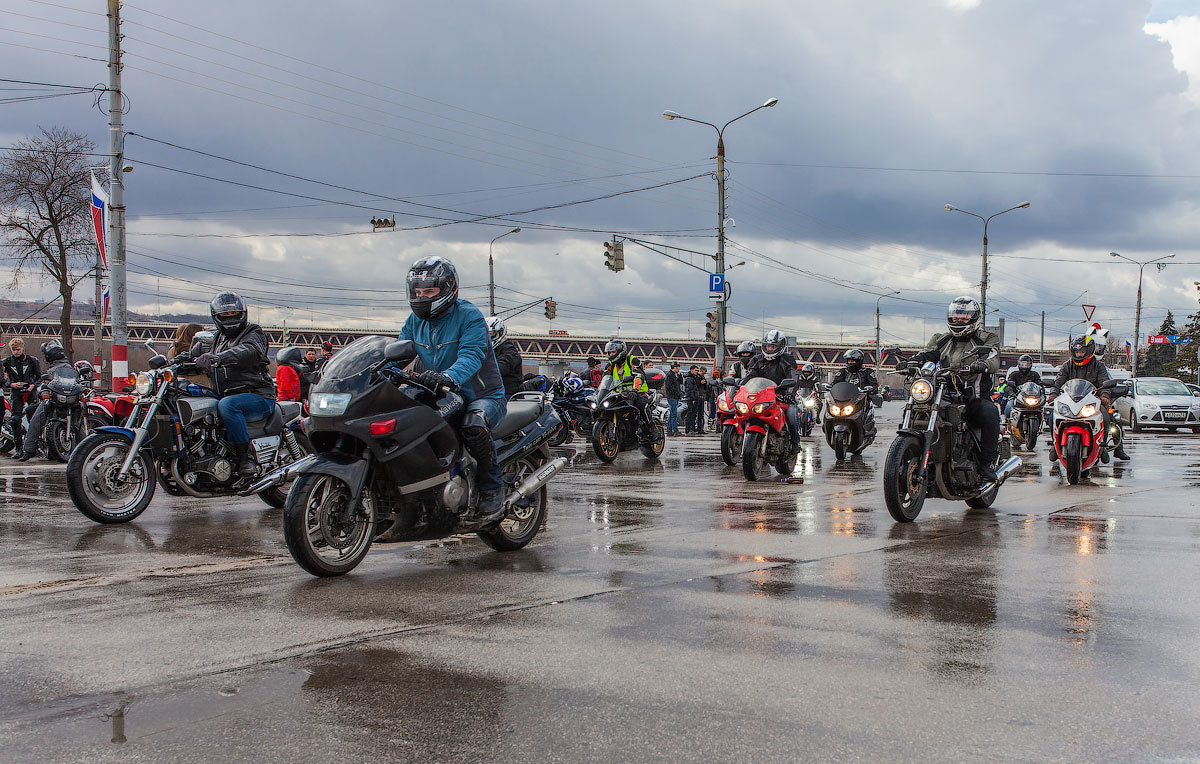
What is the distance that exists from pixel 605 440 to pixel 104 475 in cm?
904

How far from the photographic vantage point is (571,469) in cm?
1488

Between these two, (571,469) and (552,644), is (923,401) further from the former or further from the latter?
(571,469)

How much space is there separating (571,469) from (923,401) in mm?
6711

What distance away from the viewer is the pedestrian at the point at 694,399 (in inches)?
1069

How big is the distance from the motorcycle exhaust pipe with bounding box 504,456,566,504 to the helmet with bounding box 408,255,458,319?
4.32ft

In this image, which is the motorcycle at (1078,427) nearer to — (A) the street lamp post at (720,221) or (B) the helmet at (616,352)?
(B) the helmet at (616,352)

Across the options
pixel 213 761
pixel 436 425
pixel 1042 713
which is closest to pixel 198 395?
pixel 436 425

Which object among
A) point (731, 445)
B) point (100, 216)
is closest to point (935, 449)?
point (731, 445)

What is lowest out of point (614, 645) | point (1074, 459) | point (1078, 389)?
point (614, 645)

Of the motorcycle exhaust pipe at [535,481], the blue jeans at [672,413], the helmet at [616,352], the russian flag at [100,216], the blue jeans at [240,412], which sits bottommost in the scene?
the blue jeans at [672,413]

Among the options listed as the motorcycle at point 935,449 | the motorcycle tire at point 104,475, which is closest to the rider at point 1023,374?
the motorcycle at point 935,449

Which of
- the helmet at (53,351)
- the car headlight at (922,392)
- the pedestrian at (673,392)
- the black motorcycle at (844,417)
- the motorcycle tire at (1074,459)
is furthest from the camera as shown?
the pedestrian at (673,392)

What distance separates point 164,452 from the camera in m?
9.05

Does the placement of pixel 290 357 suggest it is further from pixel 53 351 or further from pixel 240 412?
pixel 240 412
